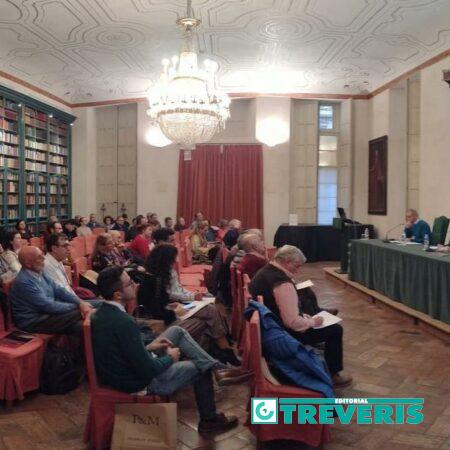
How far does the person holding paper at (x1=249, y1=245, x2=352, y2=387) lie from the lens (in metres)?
3.10

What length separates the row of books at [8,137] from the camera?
29.6ft

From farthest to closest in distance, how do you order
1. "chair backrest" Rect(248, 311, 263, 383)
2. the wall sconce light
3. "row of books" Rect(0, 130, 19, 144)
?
the wall sconce light < "row of books" Rect(0, 130, 19, 144) < "chair backrest" Rect(248, 311, 263, 383)

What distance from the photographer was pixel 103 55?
29.0 feet

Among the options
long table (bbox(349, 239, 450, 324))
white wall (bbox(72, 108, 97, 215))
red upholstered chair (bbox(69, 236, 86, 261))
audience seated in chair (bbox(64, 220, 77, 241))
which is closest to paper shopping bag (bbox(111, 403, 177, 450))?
red upholstered chair (bbox(69, 236, 86, 261))

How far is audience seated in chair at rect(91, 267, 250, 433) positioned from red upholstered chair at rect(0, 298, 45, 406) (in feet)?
3.20

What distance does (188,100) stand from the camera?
625 cm

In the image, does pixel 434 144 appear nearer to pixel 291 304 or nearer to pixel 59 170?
pixel 291 304

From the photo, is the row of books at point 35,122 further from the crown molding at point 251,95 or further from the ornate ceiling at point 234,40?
the ornate ceiling at point 234,40

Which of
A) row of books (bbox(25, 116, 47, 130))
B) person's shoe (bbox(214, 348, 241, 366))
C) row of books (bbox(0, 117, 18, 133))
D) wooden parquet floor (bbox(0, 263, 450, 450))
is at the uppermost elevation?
row of books (bbox(25, 116, 47, 130))

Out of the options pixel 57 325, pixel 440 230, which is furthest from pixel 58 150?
pixel 57 325

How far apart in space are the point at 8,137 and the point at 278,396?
849 cm

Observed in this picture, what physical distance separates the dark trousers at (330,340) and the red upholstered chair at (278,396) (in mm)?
932

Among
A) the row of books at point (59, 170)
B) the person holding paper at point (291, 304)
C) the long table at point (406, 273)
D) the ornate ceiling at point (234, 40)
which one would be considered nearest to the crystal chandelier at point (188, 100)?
the ornate ceiling at point (234, 40)

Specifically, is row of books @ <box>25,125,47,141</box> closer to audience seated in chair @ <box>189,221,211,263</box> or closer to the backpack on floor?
audience seated in chair @ <box>189,221,211,263</box>
